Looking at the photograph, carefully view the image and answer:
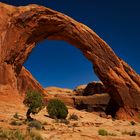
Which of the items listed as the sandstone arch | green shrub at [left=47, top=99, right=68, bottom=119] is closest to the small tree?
green shrub at [left=47, top=99, right=68, bottom=119]

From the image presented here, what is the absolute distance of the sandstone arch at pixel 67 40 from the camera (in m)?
25.4

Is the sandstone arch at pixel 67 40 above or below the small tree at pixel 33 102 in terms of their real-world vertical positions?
above

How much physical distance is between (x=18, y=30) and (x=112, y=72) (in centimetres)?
976

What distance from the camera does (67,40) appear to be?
29.5 metres

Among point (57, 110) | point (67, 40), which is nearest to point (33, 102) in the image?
point (57, 110)

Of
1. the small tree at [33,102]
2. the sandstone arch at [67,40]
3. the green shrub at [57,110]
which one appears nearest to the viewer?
the small tree at [33,102]

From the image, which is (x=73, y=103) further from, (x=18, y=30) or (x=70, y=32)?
(x=18, y=30)

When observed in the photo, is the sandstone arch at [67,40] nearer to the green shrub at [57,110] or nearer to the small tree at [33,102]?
the green shrub at [57,110]

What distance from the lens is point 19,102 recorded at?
23094mm

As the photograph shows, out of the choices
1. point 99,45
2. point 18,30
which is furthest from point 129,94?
point 18,30

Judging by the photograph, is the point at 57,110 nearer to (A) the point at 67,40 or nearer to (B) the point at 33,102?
(B) the point at 33,102

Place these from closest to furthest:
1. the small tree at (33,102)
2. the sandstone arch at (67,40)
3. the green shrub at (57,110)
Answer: the small tree at (33,102) → the green shrub at (57,110) → the sandstone arch at (67,40)

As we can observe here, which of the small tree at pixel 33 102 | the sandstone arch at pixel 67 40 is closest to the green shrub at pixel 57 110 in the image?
the small tree at pixel 33 102

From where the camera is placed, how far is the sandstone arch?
2544cm
